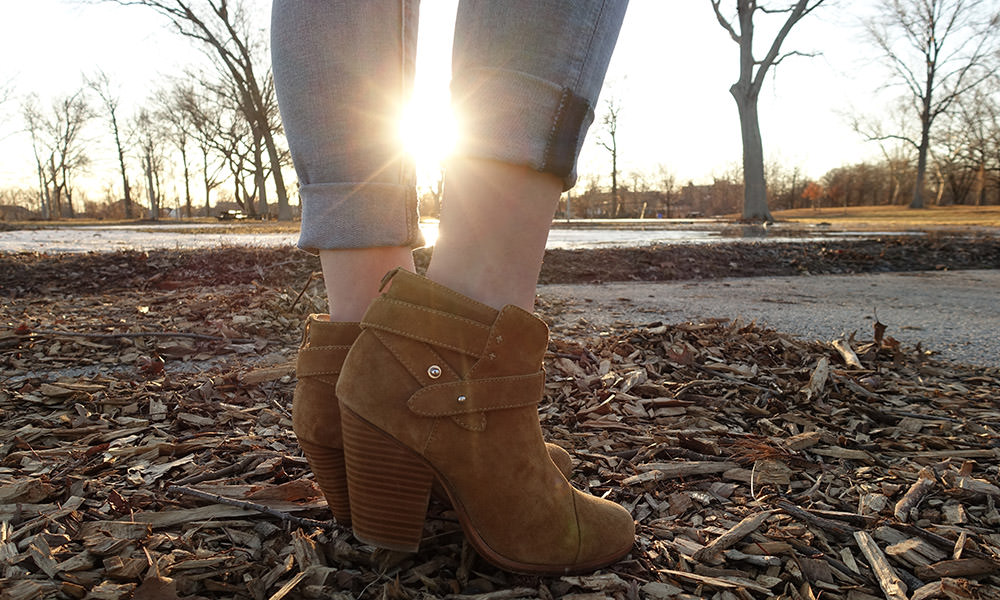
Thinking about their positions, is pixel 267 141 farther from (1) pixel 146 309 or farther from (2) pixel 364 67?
(2) pixel 364 67

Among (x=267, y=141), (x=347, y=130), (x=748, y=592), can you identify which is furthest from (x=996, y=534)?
(x=267, y=141)

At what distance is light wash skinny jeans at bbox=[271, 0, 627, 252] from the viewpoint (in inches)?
30.8

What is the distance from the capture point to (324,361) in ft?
3.14

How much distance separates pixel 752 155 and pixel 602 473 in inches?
789

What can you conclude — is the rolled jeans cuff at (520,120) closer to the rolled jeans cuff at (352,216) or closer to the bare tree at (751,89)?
the rolled jeans cuff at (352,216)

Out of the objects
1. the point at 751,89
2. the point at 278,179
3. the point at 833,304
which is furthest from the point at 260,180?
the point at 833,304

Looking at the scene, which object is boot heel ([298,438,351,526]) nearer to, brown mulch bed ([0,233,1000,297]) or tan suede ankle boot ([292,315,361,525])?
tan suede ankle boot ([292,315,361,525])

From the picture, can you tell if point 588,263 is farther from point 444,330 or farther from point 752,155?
point 752,155

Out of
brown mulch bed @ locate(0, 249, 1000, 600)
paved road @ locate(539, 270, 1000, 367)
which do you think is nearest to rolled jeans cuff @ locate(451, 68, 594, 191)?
brown mulch bed @ locate(0, 249, 1000, 600)

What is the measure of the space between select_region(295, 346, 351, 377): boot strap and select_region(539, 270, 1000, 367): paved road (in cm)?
196

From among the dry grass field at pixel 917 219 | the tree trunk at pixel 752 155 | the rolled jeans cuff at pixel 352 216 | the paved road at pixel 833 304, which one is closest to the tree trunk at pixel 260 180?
the tree trunk at pixel 752 155

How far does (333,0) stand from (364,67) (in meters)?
0.11

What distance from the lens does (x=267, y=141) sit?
2261cm

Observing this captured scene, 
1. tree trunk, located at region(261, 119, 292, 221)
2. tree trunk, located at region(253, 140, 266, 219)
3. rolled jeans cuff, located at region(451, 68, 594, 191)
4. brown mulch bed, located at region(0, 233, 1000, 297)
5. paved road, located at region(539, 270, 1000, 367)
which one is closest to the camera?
rolled jeans cuff, located at region(451, 68, 594, 191)
